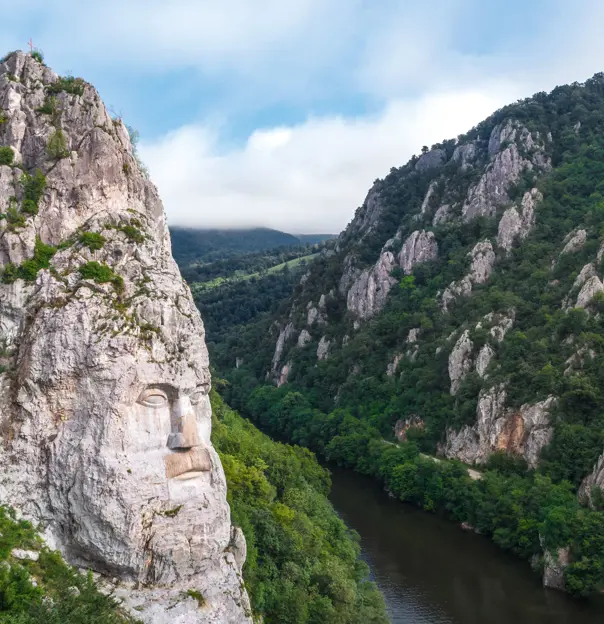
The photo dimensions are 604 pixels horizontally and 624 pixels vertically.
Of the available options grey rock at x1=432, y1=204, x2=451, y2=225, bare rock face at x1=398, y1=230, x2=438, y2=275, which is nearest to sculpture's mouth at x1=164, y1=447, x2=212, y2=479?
bare rock face at x1=398, y1=230, x2=438, y2=275

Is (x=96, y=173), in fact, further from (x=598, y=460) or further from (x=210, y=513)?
(x=598, y=460)

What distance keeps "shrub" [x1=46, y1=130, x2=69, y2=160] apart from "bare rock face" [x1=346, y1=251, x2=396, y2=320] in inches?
3135

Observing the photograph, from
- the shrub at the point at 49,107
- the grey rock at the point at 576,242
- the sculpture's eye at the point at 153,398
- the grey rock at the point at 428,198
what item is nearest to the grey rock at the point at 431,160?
the grey rock at the point at 428,198

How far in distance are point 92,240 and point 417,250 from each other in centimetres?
8325

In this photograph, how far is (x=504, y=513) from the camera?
49.8m

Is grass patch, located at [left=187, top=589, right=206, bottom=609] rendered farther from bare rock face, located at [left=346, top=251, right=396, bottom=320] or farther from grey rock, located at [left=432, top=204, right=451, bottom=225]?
grey rock, located at [left=432, top=204, right=451, bottom=225]

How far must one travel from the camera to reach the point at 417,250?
103 meters

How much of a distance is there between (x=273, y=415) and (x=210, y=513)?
71.6 metres

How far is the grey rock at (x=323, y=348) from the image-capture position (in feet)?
345

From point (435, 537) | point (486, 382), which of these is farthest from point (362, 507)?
point (486, 382)

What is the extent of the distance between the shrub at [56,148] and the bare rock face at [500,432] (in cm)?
4617

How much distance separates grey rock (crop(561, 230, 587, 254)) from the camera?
73919mm

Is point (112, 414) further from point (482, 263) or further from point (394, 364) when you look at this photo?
point (482, 263)

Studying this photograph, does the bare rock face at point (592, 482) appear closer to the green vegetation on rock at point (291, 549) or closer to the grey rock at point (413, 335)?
the green vegetation on rock at point (291, 549)
